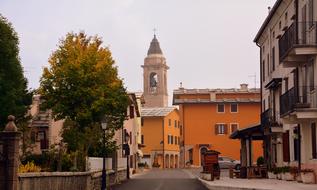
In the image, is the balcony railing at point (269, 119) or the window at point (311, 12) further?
the balcony railing at point (269, 119)

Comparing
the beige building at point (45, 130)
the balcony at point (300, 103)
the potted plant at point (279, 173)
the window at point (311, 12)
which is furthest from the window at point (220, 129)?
the window at point (311, 12)

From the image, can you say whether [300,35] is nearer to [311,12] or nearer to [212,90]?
[311,12]

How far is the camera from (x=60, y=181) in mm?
24750

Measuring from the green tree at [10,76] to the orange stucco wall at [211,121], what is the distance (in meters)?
49.4

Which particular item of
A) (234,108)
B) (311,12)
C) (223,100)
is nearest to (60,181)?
(311,12)

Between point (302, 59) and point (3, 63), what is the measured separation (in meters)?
18.7

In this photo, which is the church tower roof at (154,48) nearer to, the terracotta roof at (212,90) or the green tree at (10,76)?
the terracotta roof at (212,90)

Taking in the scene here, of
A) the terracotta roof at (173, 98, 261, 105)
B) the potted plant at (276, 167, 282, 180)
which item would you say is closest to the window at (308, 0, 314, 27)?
the potted plant at (276, 167, 282, 180)

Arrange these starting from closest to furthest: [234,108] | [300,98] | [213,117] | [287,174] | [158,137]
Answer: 1. [300,98]
2. [287,174]
3. [213,117]
4. [234,108]
5. [158,137]

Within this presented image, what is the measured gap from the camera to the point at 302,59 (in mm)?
32062

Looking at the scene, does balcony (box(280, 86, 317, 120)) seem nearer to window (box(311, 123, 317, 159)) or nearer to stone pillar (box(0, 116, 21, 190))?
window (box(311, 123, 317, 159))

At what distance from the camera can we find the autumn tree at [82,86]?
39.5 metres

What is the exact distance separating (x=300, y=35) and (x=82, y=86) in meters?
14.9

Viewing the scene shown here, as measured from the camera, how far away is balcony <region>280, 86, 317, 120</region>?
1178 inches
